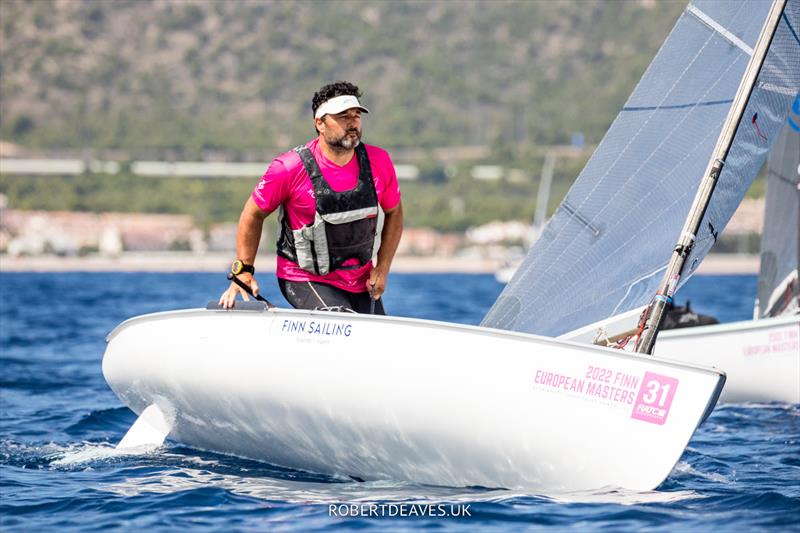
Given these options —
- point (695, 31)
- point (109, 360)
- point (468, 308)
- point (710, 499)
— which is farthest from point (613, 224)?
point (468, 308)

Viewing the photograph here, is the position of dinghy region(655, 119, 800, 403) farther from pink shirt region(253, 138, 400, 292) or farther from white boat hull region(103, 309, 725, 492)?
white boat hull region(103, 309, 725, 492)

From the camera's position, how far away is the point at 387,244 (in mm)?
6289

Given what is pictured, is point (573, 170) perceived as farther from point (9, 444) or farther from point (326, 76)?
point (9, 444)

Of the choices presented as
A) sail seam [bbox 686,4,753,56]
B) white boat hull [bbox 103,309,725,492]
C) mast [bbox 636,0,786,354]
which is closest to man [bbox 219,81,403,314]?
white boat hull [bbox 103,309,725,492]

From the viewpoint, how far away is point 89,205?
9700cm

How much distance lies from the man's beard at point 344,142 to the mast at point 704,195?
1534mm

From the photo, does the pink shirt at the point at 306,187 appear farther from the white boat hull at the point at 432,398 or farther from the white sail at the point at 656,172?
the white sail at the point at 656,172

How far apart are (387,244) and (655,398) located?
175cm

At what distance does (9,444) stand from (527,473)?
336 centimetres

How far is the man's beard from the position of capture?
577 centimetres

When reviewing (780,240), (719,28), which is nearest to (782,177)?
(780,240)

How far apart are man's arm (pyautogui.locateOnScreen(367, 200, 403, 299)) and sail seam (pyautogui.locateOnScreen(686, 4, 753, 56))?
1970 mm

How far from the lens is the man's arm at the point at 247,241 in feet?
19.3

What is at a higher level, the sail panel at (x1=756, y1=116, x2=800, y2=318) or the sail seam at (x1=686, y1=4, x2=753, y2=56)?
the sail seam at (x1=686, y1=4, x2=753, y2=56)
